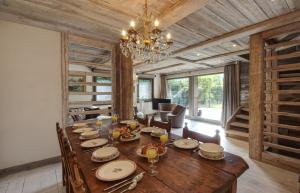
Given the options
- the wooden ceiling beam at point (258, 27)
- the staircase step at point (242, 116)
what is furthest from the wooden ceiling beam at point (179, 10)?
the staircase step at point (242, 116)

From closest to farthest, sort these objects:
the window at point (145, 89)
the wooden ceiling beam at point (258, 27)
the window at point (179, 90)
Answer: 1. the wooden ceiling beam at point (258, 27)
2. the window at point (179, 90)
3. the window at point (145, 89)

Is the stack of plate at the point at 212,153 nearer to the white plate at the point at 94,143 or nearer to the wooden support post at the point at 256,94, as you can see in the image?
the white plate at the point at 94,143

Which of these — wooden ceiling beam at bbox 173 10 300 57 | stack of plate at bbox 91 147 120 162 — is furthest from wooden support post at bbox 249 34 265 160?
stack of plate at bbox 91 147 120 162

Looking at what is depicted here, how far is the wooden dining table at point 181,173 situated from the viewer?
0.95 m

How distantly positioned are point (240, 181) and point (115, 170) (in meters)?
2.22

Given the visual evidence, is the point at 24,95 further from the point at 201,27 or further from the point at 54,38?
the point at 201,27

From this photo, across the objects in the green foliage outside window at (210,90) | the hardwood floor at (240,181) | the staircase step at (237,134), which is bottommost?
the hardwood floor at (240,181)

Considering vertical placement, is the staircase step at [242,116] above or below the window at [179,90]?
below

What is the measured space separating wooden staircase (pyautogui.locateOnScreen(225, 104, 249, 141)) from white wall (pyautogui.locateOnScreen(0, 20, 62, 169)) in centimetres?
474

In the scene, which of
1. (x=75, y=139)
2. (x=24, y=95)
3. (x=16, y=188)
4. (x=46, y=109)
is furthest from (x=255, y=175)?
(x=24, y=95)

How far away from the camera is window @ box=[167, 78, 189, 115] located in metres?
8.15

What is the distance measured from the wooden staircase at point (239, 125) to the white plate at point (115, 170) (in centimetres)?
435

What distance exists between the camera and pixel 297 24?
8.24 feet

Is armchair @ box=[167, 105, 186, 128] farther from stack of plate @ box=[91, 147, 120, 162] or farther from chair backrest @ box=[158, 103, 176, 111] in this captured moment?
stack of plate @ box=[91, 147, 120, 162]
